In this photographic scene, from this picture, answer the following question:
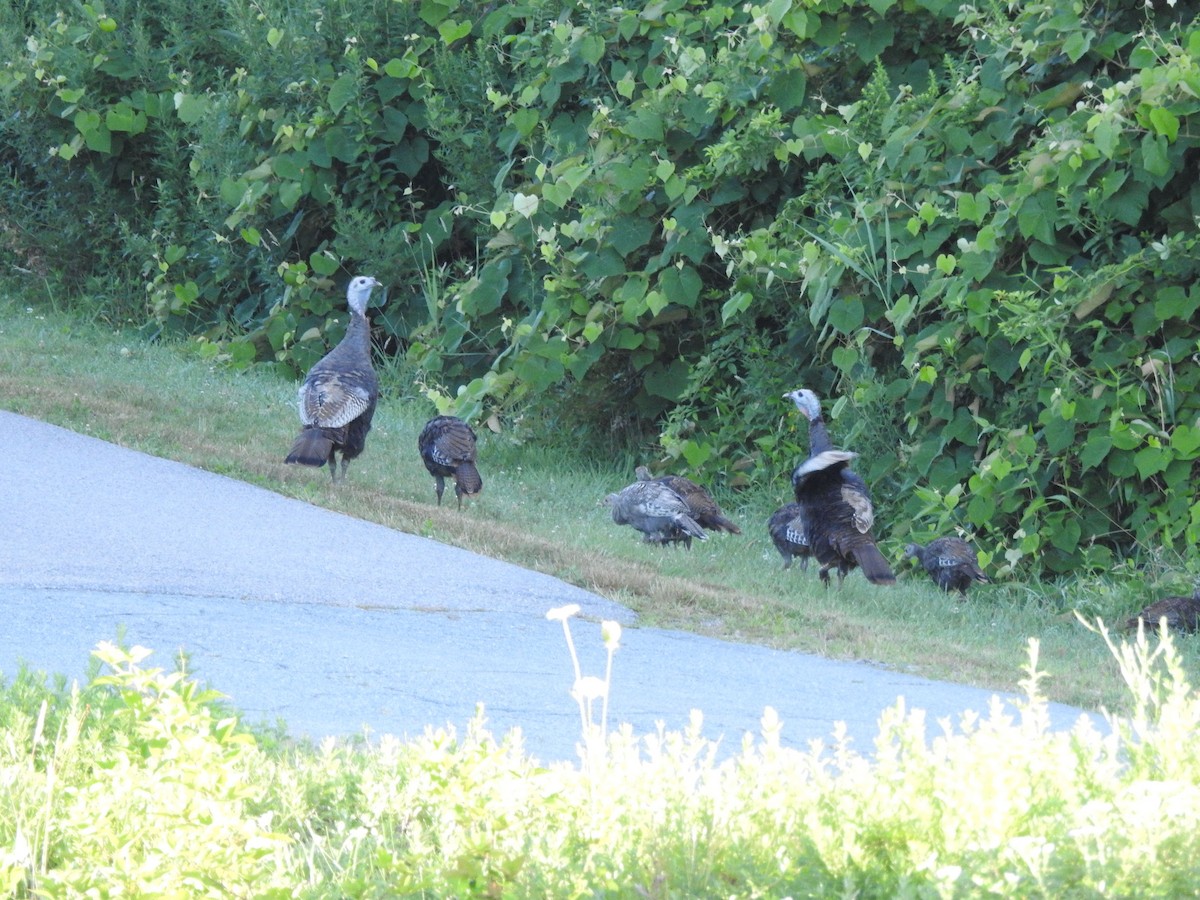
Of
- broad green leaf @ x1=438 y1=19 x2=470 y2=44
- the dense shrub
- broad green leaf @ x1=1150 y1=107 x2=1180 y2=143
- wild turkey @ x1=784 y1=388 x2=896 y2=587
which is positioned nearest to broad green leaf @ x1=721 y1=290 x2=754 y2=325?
the dense shrub

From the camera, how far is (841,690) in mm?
6926

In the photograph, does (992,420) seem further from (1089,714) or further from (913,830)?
(913,830)

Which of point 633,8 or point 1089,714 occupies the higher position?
point 633,8

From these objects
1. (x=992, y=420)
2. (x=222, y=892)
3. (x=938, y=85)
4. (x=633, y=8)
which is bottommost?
(x=222, y=892)

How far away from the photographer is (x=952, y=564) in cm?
980

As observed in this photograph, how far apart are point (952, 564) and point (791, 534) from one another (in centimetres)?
97

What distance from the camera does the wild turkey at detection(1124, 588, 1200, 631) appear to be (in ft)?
29.5

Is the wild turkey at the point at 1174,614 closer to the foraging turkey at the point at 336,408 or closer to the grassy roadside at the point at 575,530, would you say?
the grassy roadside at the point at 575,530

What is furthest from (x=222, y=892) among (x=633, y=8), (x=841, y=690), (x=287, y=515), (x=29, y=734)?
(x=633, y=8)

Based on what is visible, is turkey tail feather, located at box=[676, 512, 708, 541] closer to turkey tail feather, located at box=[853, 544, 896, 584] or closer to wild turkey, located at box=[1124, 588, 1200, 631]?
turkey tail feather, located at box=[853, 544, 896, 584]

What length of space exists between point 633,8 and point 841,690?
8.12 m

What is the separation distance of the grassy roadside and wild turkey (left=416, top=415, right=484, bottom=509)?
0.66ft

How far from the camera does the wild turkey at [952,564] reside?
32.2 feet

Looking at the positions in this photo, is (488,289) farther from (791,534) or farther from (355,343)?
(791,534)
